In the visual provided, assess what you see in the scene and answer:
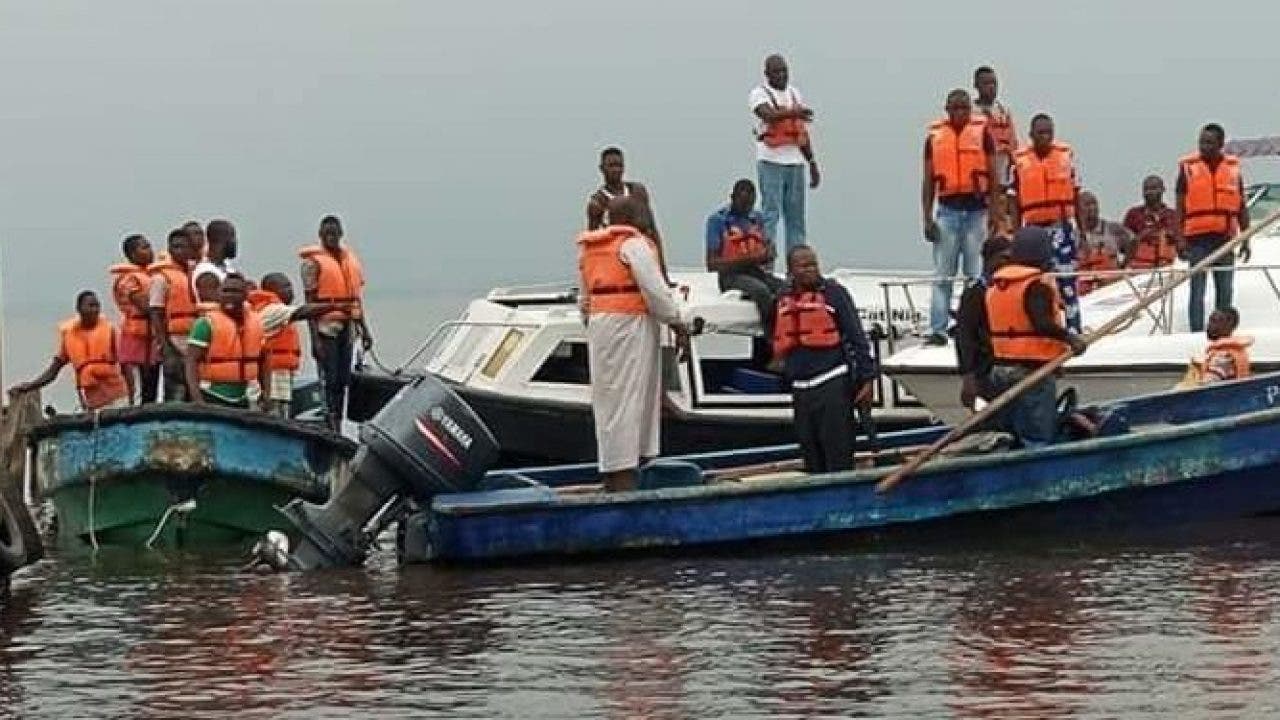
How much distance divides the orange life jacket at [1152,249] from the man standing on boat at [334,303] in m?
5.93

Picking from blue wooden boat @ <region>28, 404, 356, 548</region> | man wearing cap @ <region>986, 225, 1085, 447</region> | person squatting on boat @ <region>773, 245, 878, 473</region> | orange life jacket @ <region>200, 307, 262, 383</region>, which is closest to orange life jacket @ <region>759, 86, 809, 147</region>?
orange life jacket @ <region>200, 307, 262, 383</region>

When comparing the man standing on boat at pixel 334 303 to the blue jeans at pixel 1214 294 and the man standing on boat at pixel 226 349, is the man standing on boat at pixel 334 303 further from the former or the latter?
the blue jeans at pixel 1214 294

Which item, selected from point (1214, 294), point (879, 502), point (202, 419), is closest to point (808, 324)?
point (879, 502)

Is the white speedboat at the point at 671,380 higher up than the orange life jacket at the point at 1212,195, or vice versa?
the orange life jacket at the point at 1212,195

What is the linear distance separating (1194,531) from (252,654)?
550 centimetres

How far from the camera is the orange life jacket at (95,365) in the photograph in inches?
794

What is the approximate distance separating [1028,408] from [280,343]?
20.5 ft

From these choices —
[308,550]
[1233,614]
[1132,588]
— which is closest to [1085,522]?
[1132,588]

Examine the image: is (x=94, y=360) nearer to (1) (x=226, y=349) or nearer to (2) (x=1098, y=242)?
(1) (x=226, y=349)

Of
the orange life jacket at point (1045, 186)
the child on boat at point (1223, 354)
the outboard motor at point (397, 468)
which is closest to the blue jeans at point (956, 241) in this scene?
the orange life jacket at point (1045, 186)

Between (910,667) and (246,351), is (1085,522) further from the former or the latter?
(246,351)

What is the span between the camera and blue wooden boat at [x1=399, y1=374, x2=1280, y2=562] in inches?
558

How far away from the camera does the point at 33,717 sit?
33.1 feet

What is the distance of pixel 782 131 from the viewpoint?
20531 millimetres
